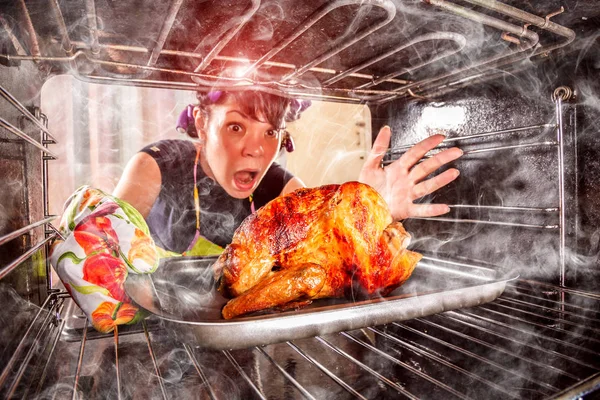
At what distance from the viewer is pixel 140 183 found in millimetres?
2006

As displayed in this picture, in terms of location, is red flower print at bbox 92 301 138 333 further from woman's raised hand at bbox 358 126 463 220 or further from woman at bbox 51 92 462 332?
woman's raised hand at bbox 358 126 463 220

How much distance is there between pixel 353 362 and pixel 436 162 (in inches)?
30.6

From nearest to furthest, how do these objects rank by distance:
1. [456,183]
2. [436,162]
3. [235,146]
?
[436,162], [456,183], [235,146]

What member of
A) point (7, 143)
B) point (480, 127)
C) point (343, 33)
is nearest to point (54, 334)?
point (7, 143)

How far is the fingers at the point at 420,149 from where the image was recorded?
55.6 inches

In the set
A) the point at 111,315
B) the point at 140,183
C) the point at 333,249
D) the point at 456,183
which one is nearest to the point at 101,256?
the point at 111,315

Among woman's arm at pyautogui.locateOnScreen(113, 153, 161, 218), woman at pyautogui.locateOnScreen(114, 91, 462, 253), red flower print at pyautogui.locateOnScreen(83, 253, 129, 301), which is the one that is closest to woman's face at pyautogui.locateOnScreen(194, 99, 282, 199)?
woman at pyautogui.locateOnScreen(114, 91, 462, 253)

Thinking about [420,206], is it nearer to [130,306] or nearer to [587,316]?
[587,316]

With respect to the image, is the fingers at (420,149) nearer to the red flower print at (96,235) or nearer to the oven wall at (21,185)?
the red flower print at (96,235)

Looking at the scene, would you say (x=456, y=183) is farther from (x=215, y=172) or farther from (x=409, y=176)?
(x=215, y=172)

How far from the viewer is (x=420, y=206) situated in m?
1.49

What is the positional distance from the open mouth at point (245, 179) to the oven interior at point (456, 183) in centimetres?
75

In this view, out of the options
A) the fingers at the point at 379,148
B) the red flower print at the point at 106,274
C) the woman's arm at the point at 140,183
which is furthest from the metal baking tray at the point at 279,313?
the woman's arm at the point at 140,183

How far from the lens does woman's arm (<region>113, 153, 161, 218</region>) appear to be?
1.88 meters
